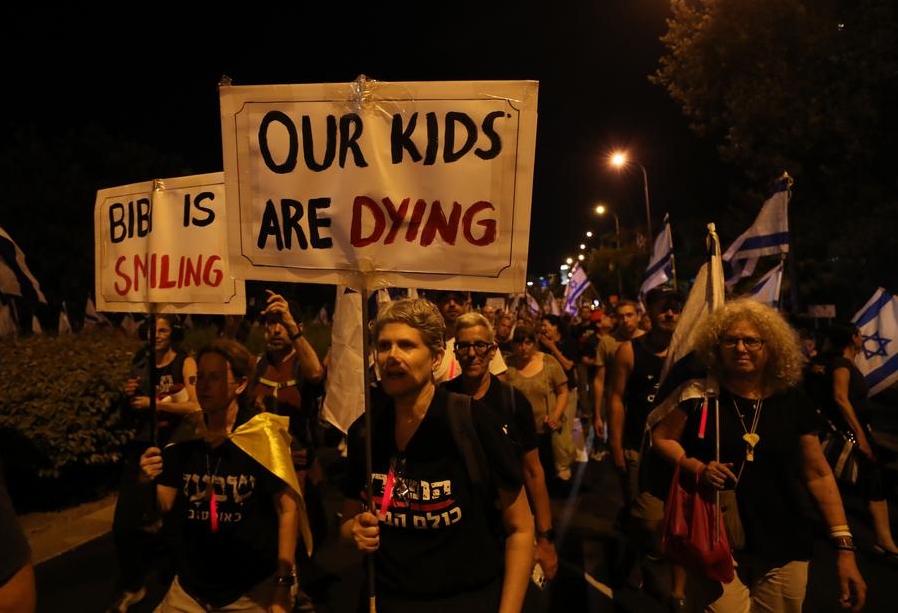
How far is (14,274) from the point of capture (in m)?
4.32

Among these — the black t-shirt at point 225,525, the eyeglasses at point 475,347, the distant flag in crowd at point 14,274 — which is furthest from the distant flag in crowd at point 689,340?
the distant flag in crowd at point 14,274

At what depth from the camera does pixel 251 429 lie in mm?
3012

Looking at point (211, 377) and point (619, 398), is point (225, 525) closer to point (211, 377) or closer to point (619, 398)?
point (211, 377)

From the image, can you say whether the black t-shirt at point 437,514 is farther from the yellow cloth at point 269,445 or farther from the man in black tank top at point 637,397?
the man in black tank top at point 637,397

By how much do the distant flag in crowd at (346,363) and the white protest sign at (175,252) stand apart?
2.49 meters

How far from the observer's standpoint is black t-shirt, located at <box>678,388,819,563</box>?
10.0 ft

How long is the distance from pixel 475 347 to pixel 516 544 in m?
1.90

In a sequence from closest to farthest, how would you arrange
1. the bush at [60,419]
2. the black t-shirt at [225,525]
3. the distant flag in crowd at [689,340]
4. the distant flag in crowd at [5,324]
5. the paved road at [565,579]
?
1. the black t-shirt at [225,525]
2. the distant flag in crowd at [689,340]
3. the paved road at [565,579]
4. the bush at [60,419]
5. the distant flag in crowd at [5,324]

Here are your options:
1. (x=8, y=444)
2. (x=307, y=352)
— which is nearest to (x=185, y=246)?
A: (x=307, y=352)

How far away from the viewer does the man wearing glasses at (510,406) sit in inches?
145

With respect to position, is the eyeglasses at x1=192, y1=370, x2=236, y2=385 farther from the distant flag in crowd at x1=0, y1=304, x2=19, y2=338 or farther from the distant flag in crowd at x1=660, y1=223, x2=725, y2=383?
the distant flag in crowd at x1=0, y1=304, x2=19, y2=338

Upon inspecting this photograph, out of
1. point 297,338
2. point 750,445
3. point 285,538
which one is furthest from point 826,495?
point 297,338

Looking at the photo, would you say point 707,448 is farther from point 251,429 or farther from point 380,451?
point 251,429

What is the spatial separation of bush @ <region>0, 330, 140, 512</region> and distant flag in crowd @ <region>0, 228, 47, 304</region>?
8.47ft
